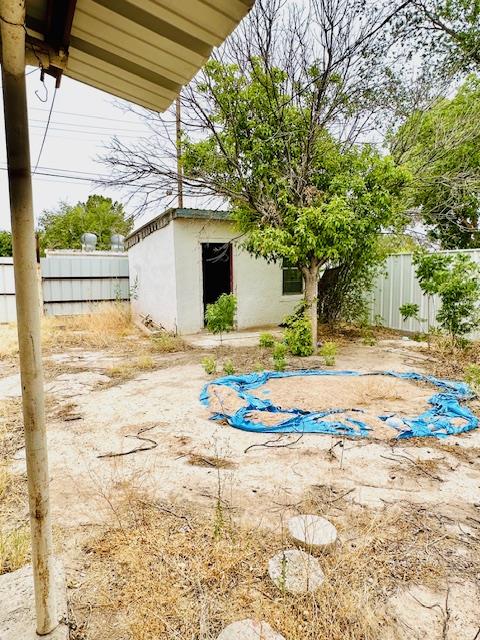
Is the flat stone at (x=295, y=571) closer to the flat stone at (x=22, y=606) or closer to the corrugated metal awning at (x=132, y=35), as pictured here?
the flat stone at (x=22, y=606)

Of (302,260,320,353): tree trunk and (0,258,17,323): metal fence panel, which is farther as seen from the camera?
(0,258,17,323): metal fence panel

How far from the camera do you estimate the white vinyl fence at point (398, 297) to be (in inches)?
282

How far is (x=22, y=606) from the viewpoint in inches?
52.3

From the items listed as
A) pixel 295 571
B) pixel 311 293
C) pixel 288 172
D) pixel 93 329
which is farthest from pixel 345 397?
pixel 93 329

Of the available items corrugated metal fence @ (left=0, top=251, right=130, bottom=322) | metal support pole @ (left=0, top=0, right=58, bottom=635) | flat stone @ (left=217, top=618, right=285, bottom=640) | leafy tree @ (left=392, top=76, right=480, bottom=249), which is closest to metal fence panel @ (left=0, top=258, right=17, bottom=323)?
corrugated metal fence @ (left=0, top=251, right=130, bottom=322)

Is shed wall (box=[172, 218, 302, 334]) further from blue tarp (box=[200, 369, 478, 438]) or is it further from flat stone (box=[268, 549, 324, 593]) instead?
flat stone (box=[268, 549, 324, 593])

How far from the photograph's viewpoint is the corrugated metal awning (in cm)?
118

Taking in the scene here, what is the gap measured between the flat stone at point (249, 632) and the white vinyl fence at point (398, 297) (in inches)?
260

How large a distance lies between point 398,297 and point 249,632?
298 inches

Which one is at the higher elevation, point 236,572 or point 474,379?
point 474,379

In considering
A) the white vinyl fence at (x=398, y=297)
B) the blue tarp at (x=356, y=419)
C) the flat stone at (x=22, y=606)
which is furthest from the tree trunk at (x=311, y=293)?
the flat stone at (x=22, y=606)

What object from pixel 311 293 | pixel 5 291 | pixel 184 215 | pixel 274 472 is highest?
pixel 184 215

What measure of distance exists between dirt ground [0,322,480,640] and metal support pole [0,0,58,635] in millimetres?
536

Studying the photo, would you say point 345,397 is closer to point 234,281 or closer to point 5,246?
point 234,281
